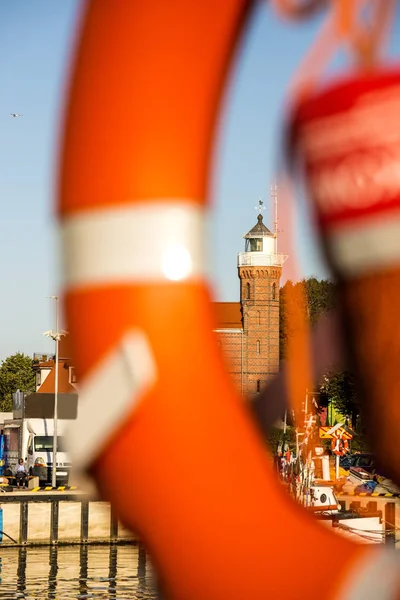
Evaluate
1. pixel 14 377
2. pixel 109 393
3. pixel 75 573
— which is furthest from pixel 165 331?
pixel 14 377

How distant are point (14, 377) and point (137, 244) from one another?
114 m

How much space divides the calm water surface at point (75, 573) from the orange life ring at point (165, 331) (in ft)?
74.2

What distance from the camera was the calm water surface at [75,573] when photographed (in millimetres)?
26547

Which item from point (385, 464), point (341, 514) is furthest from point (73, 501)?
point (385, 464)

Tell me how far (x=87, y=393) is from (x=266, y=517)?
446 millimetres

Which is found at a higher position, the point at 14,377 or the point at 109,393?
the point at 14,377

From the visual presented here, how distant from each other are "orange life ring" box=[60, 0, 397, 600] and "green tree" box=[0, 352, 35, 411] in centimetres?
11291

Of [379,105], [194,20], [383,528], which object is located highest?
[194,20]

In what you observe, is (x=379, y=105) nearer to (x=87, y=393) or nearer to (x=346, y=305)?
(x=346, y=305)

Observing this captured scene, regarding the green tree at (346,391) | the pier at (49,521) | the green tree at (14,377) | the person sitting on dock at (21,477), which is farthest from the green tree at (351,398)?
the green tree at (14,377)

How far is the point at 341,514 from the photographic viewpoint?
105 feet

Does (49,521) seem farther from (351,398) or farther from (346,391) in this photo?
(351,398)

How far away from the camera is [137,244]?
252 centimetres

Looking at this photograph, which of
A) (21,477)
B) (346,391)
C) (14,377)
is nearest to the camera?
(346,391)
